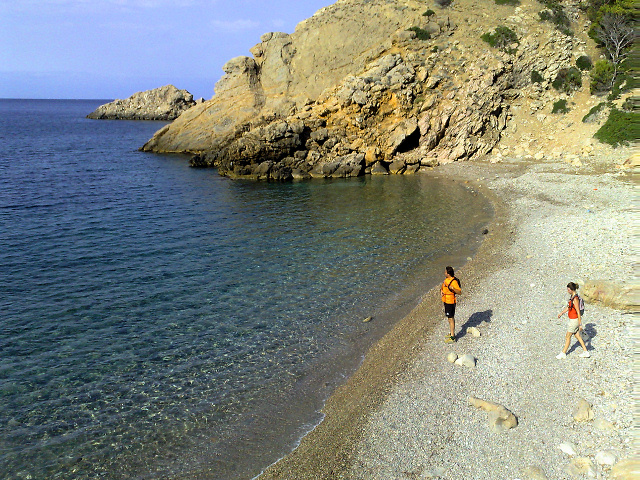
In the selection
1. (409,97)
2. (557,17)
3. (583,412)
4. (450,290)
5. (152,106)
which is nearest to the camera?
(583,412)

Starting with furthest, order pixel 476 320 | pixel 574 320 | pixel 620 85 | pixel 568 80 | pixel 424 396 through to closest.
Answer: pixel 568 80 < pixel 620 85 < pixel 476 320 < pixel 574 320 < pixel 424 396

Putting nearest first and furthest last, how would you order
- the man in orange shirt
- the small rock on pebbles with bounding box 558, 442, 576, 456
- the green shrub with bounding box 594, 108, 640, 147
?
the small rock on pebbles with bounding box 558, 442, 576, 456, the man in orange shirt, the green shrub with bounding box 594, 108, 640, 147

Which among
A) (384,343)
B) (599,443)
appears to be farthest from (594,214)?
(599,443)

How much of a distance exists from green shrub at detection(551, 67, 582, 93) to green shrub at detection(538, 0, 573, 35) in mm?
6333

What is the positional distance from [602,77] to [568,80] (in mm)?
3411

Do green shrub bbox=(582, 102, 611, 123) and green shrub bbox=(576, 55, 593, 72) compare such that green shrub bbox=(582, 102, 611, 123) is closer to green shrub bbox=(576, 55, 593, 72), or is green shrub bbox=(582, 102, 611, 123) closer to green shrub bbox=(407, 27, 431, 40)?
green shrub bbox=(576, 55, 593, 72)

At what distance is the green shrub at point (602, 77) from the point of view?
4428 cm

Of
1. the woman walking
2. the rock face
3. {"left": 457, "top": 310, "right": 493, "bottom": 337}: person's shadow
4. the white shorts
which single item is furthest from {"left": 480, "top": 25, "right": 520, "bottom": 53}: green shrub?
the rock face

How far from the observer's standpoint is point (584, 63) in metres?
47.6

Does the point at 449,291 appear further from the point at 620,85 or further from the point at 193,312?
the point at 620,85

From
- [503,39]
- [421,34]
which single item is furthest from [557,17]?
[421,34]

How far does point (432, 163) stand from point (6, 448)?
43.8m

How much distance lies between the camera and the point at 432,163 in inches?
1871

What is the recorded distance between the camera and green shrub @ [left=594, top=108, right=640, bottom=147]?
37000 mm
